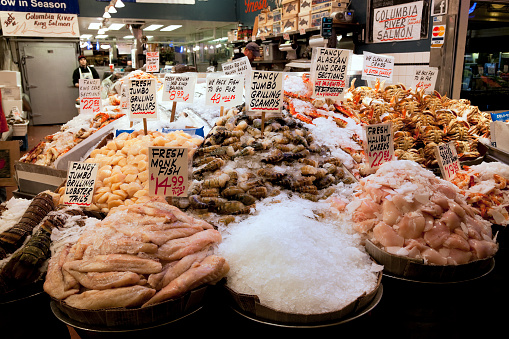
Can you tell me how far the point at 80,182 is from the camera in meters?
2.24

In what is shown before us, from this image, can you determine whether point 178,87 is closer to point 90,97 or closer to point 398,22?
point 90,97

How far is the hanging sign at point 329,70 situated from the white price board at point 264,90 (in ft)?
2.43

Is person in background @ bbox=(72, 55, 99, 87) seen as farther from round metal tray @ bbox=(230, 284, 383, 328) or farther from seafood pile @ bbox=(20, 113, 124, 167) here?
round metal tray @ bbox=(230, 284, 383, 328)

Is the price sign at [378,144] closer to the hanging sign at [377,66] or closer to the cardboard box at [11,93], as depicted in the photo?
the hanging sign at [377,66]

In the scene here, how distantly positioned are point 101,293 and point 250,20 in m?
12.9

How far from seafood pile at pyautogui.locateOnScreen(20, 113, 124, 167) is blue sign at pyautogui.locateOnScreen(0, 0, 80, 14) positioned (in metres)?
8.50

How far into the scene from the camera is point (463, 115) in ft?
12.2

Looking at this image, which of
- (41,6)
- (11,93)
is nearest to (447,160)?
(11,93)

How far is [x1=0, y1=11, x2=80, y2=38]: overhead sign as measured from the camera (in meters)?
9.23

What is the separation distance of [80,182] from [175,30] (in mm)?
15508

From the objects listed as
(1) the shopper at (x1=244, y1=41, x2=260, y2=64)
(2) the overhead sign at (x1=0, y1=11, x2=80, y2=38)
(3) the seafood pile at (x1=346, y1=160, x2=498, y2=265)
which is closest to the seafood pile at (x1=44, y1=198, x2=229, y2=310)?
(3) the seafood pile at (x1=346, y1=160, x2=498, y2=265)

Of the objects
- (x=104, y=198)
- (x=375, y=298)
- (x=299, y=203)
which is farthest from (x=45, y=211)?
(x=375, y=298)

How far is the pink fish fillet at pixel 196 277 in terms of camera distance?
1349mm

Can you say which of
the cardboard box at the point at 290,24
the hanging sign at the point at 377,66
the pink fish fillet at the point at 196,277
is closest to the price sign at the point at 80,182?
the pink fish fillet at the point at 196,277
